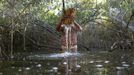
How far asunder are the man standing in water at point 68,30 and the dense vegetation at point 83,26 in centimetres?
267

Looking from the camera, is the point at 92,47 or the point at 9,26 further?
the point at 92,47

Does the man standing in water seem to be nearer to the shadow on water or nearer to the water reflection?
the shadow on water

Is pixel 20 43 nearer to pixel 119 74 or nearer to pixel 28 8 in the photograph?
pixel 28 8

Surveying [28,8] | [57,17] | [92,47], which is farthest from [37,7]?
[92,47]

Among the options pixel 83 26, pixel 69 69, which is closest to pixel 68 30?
pixel 83 26

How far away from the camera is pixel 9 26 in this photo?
1811 centimetres

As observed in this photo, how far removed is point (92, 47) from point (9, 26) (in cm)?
525

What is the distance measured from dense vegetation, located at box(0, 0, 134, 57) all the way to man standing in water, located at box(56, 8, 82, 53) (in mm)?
2665

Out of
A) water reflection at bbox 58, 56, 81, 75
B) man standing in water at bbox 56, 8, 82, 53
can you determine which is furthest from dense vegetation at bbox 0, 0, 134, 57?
water reflection at bbox 58, 56, 81, 75

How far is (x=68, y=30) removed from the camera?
54.1 ft

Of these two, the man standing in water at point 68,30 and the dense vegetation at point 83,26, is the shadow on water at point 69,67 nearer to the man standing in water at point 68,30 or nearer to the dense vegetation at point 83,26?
the man standing in water at point 68,30

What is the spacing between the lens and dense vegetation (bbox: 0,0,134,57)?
758 inches

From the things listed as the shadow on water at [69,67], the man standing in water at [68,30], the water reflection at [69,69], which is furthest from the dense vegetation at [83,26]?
the water reflection at [69,69]

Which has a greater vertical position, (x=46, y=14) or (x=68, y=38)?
(x=46, y=14)
